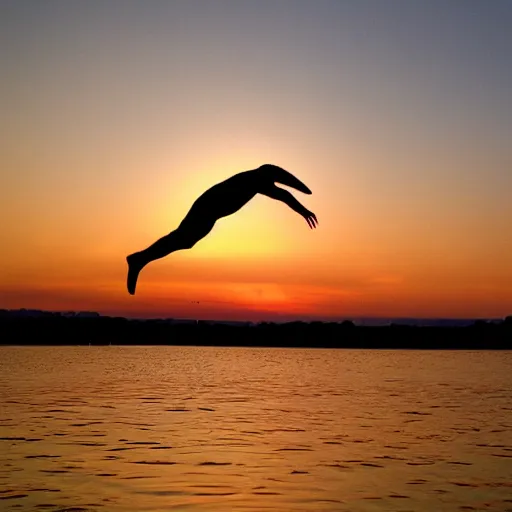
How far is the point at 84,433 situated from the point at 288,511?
64.7 feet

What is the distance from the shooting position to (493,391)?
81.0m

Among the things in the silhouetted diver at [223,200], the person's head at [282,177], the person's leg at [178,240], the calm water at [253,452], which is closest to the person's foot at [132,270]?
the person's leg at [178,240]

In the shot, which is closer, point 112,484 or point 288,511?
point 288,511

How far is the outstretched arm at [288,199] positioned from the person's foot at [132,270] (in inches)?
113

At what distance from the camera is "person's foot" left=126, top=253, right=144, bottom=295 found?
1692 centimetres

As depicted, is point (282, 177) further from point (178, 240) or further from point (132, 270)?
point (132, 270)

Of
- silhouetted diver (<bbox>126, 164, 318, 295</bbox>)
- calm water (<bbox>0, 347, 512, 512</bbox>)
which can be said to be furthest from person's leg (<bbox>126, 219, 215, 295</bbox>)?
calm water (<bbox>0, 347, 512, 512</bbox>)

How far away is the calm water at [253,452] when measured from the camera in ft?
96.5

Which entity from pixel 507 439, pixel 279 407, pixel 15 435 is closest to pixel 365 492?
pixel 507 439

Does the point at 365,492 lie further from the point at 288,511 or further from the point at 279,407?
the point at 279,407

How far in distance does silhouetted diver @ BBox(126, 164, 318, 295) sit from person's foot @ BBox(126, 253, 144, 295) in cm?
74

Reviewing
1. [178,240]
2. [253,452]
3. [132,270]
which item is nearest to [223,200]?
[178,240]

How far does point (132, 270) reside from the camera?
1706 centimetres

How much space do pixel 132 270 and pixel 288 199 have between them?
11.0 feet
